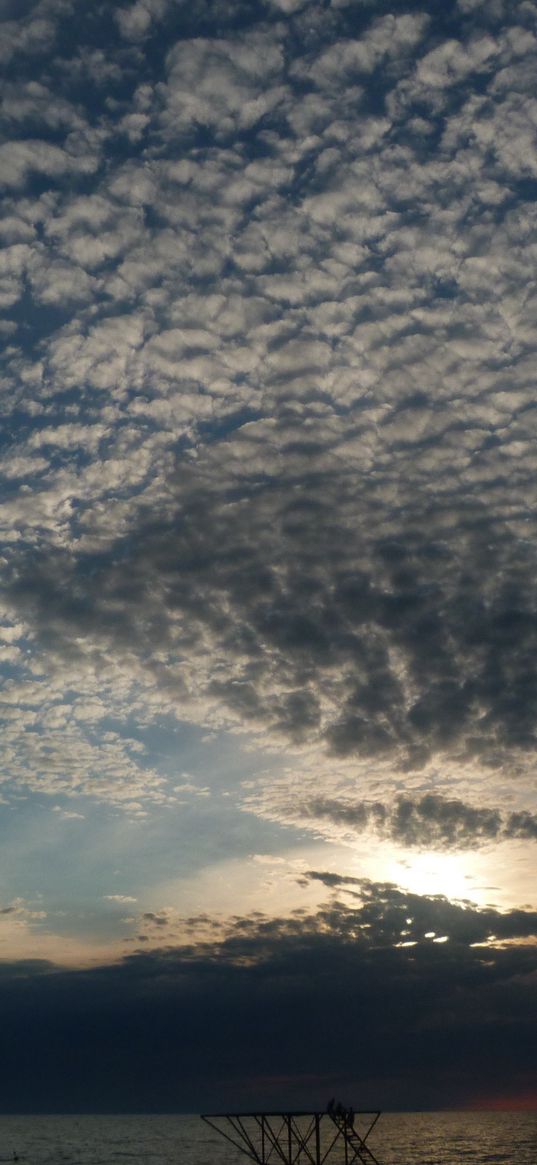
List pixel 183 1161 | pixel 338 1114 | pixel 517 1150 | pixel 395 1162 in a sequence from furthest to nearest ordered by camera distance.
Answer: pixel 517 1150, pixel 183 1161, pixel 395 1162, pixel 338 1114

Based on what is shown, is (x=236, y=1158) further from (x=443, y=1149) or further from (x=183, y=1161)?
(x=443, y=1149)

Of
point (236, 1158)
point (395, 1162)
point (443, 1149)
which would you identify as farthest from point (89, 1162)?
point (443, 1149)

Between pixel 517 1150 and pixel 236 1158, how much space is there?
6033 cm

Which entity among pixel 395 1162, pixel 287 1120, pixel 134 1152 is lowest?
pixel 134 1152

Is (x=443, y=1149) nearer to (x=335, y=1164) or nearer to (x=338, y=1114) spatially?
(x=335, y=1164)

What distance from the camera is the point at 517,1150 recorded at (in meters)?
185

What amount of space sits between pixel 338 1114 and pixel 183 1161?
129951 mm

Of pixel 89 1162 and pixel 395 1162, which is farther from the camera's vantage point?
pixel 89 1162

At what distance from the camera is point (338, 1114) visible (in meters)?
55.0

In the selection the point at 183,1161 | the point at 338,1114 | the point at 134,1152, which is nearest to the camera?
the point at 338,1114

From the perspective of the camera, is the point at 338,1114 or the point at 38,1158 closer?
the point at 338,1114

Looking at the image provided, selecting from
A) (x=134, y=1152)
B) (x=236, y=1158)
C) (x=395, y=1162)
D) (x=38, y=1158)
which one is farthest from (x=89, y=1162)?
(x=395, y=1162)

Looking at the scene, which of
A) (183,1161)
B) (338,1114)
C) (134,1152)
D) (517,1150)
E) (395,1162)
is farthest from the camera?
(134,1152)

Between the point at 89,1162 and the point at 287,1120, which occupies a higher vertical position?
the point at 287,1120
